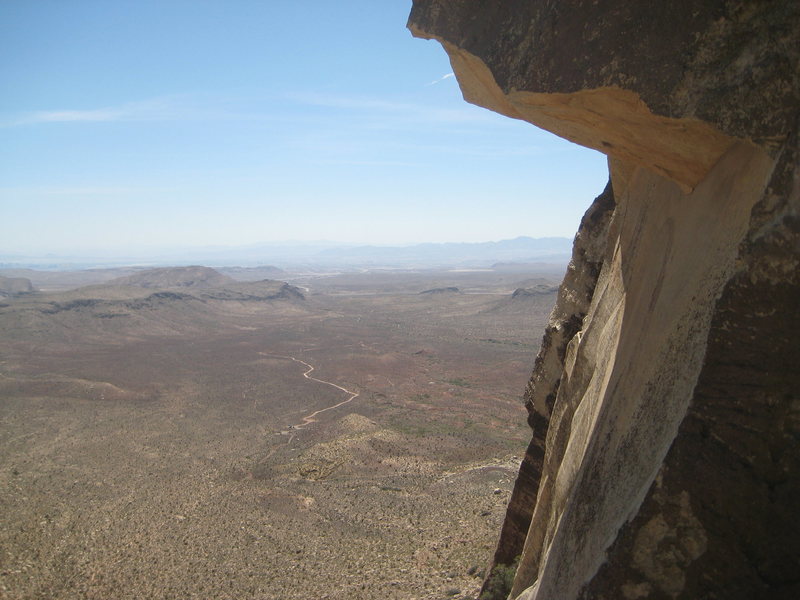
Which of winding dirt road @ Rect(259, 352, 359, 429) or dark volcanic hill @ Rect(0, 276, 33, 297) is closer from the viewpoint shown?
winding dirt road @ Rect(259, 352, 359, 429)

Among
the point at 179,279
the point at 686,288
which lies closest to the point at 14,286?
the point at 179,279

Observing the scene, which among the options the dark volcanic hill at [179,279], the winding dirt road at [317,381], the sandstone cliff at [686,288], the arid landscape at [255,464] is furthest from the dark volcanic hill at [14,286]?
the sandstone cliff at [686,288]

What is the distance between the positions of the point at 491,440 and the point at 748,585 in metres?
26.8

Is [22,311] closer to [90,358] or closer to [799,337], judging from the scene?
[90,358]

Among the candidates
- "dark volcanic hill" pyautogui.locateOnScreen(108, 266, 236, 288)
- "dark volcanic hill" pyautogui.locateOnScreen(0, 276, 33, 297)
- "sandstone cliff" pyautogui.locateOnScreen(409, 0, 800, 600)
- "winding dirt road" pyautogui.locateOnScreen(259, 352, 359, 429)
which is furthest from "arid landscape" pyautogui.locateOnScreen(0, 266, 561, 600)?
"dark volcanic hill" pyautogui.locateOnScreen(108, 266, 236, 288)

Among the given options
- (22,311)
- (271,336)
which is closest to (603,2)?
(271,336)

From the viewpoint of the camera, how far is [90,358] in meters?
57.6

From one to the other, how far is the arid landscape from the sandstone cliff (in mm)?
9541

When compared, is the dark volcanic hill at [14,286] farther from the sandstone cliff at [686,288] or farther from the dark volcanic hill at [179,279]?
the sandstone cliff at [686,288]

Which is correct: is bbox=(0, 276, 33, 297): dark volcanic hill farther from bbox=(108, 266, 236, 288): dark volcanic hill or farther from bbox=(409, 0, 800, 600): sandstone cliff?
bbox=(409, 0, 800, 600): sandstone cliff

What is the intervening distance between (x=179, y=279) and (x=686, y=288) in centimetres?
15544

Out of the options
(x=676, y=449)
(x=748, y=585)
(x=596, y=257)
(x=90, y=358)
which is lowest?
(x=90, y=358)

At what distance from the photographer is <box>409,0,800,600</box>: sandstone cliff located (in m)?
3.77

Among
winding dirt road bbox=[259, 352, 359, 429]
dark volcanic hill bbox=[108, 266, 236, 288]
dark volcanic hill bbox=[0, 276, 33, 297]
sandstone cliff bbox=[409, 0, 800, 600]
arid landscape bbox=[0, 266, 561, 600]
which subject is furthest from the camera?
dark volcanic hill bbox=[108, 266, 236, 288]
